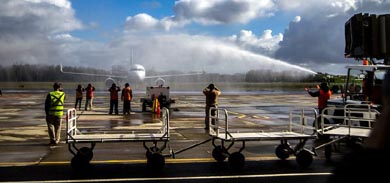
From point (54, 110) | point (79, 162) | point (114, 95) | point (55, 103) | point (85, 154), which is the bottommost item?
point (79, 162)

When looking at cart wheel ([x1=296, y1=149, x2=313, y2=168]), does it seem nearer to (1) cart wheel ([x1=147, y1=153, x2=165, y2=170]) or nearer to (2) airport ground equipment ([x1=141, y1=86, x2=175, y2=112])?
(1) cart wheel ([x1=147, y1=153, x2=165, y2=170])

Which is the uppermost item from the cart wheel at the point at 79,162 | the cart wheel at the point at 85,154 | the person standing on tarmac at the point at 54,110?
the person standing on tarmac at the point at 54,110

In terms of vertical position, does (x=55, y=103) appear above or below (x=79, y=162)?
above

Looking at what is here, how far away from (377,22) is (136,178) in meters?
5.10

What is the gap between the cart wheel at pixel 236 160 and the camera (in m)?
8.68

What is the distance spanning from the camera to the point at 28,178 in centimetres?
792

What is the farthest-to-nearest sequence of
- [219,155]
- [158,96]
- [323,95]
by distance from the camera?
[158,96]
[323,95]
[219,155]

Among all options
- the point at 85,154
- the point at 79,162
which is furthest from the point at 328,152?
the point at 79,162

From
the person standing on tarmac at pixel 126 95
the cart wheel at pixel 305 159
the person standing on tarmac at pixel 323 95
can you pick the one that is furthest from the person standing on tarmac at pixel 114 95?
the cart wheel at pixel 305 159

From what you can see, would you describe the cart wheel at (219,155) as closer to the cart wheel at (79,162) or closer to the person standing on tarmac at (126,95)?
the cart wheel at (79,162)

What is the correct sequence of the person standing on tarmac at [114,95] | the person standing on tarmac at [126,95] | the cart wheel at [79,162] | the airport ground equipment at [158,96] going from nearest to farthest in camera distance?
the cart wheel at [79,162] < the person standing on tarmac at [126,95] < the person standing on tarmac at [114,95] < the airport ground equipment at [158,96]

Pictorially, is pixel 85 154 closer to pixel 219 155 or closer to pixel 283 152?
pixel 219 155

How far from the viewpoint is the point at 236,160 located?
869cm

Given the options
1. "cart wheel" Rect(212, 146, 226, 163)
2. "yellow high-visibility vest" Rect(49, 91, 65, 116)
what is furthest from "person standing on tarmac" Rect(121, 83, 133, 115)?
"cart wheel" Rect(212, 146, 226, 163)
